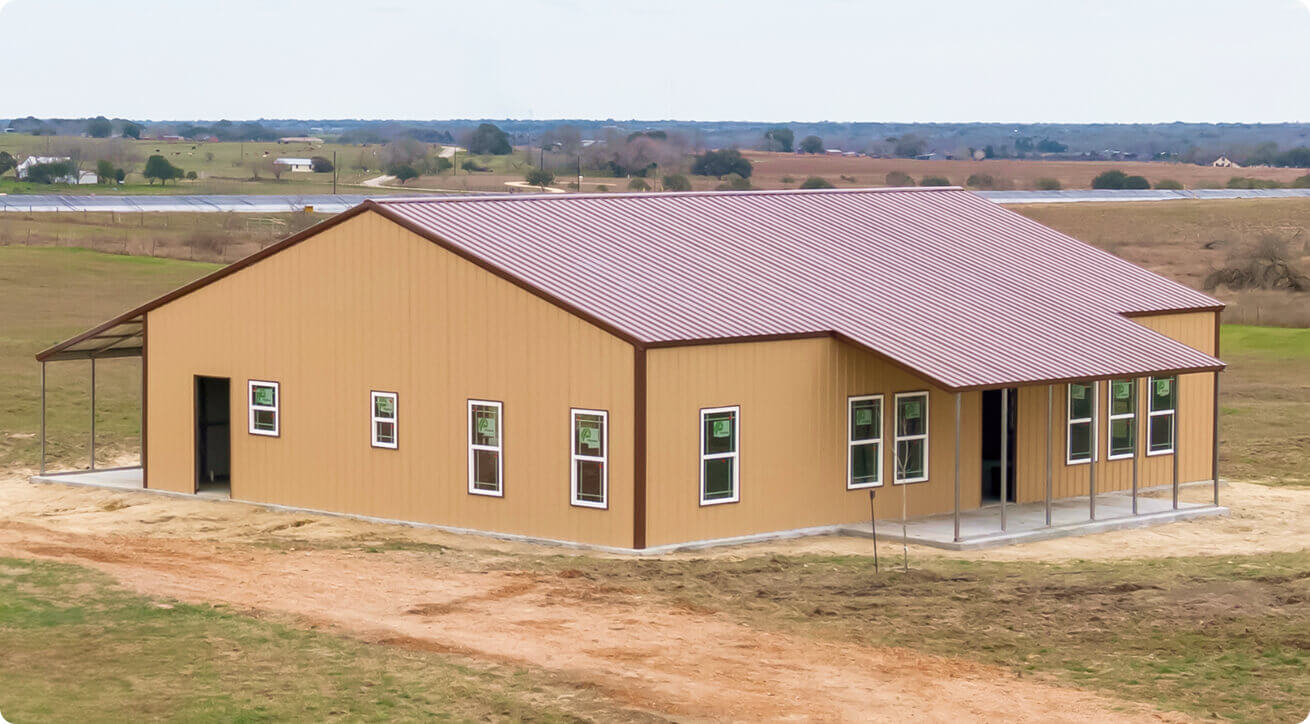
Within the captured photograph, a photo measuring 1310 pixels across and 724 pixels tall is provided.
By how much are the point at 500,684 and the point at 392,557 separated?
22.0 ft

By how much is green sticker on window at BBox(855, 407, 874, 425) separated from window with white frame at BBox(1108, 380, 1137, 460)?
16.6ft

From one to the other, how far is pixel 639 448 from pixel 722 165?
453 feet

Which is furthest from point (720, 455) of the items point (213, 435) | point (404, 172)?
point (404, 172)

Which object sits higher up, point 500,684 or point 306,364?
point 306,364

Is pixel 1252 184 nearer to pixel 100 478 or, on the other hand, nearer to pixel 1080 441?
pixel 1080 441

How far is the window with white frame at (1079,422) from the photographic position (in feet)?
96.3

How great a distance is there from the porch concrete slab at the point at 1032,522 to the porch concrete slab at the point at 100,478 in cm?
1151

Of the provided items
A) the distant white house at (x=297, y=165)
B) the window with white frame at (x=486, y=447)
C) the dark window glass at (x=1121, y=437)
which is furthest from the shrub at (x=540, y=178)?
the window with white frame at (x=486, y=447)

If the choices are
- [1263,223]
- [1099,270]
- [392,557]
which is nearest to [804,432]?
[392,557]

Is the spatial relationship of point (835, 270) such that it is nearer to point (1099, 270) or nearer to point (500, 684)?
point (1099, 270)

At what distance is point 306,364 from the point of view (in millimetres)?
27953

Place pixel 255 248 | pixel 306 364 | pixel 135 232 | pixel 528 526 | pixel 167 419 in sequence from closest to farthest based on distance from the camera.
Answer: pixel 528 526
pixel 306 364
pixel 167 419
pixel 255 248
pixel 135 232

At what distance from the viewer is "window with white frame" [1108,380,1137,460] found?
30.0 m

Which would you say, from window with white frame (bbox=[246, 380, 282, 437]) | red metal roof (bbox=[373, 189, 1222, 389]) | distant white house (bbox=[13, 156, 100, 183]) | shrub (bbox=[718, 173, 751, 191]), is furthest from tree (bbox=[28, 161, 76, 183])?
window with white frame (bbox=[246, 380, 282, 437])
